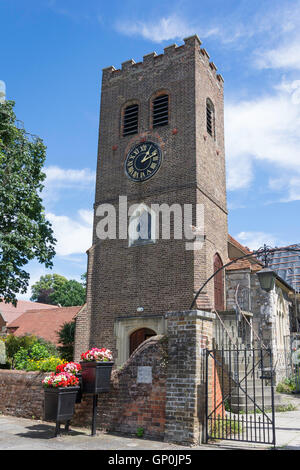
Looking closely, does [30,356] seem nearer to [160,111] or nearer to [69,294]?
[160,111]

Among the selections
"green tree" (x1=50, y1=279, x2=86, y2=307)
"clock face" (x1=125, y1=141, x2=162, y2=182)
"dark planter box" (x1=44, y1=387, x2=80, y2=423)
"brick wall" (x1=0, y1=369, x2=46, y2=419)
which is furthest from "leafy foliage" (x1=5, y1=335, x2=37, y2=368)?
"green tree" (x1=50, y1=279, x2=86, y2=307)

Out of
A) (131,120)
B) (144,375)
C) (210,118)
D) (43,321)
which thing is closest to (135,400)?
(144,375)

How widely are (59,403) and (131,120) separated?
14491 millimetres

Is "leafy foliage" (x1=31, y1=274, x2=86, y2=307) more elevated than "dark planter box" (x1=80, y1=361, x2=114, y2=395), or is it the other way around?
"leafy foliage" (x1=31, y1=274, x2=86, y2=307)

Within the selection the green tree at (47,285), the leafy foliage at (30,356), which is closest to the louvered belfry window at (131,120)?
the leafy foliage at (30,356)

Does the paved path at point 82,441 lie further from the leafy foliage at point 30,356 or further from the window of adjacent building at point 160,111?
the window of adjacent building at point 160,111

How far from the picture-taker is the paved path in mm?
6801

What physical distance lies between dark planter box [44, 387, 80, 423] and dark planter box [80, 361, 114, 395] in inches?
13.9

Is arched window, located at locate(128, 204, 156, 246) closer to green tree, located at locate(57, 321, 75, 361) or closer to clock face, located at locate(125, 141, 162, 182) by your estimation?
clock face, located at locate(125, 141, 162, 182)

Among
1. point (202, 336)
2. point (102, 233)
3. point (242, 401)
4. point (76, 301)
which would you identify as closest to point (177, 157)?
point (102, 233)

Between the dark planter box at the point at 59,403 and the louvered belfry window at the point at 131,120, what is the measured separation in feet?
44.5

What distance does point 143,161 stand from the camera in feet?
59.4

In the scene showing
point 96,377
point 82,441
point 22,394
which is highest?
point 96,377

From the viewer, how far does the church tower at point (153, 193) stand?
629 inches
